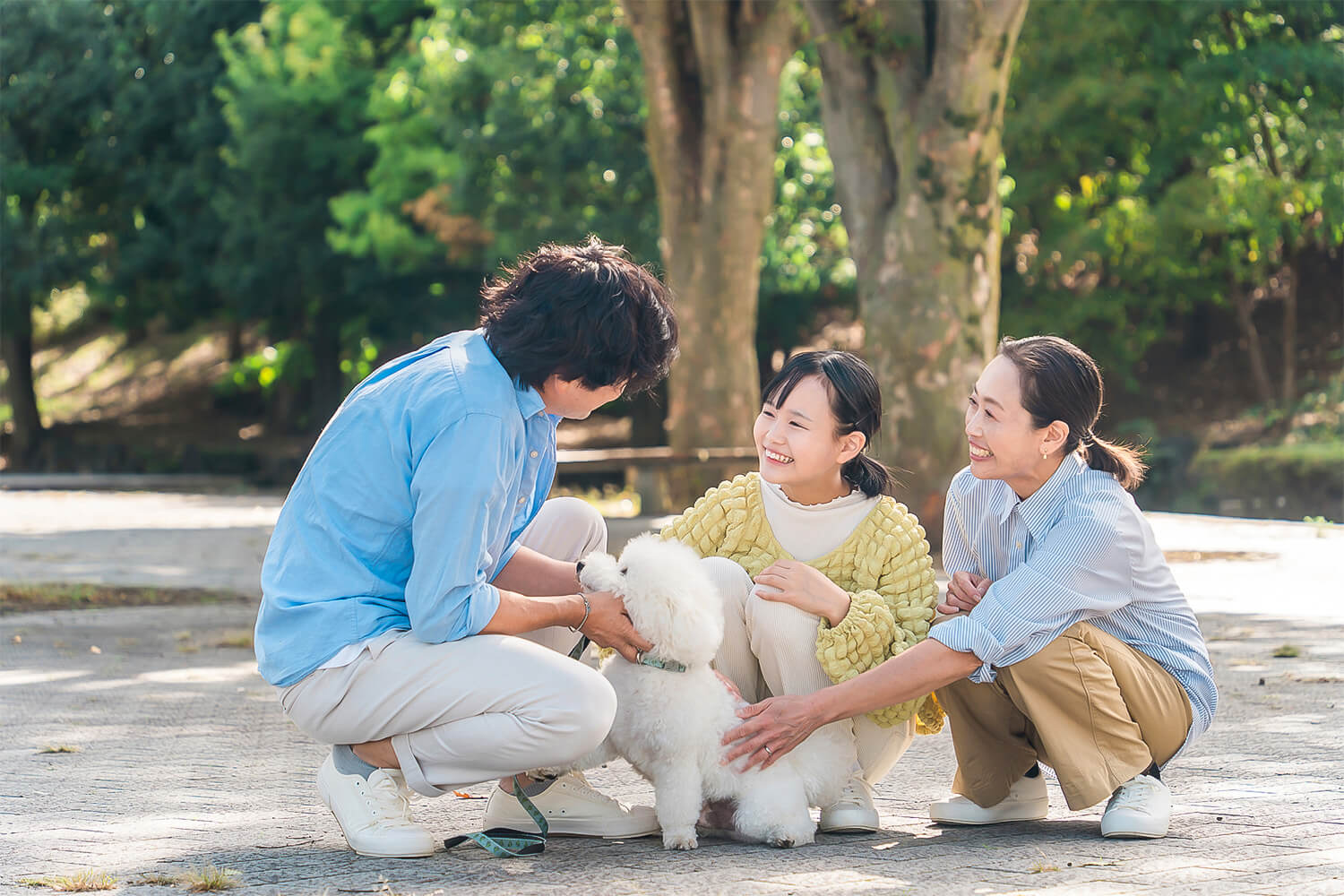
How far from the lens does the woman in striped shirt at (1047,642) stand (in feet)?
11.4

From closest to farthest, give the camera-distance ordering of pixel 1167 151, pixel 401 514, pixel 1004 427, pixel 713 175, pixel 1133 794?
pixel 401 514, pixel 1133 794, pixel 1004 427, pixel 713 175, pixel 1167 151

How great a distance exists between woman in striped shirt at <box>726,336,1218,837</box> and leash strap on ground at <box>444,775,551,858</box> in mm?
504

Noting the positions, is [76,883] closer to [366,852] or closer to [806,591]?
[366,852]

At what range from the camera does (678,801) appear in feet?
11.1

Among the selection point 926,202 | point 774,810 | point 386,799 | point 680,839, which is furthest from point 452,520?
point 926,202

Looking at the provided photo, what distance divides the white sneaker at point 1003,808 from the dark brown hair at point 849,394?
2.76 ft

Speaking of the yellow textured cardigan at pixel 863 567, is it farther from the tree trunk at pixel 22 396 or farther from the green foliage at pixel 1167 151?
the tree trunk at pixel 22 396

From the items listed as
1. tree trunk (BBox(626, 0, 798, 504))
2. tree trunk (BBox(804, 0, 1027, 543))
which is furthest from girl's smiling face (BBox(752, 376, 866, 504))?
tree trunk (BBox(626, 0, 798, 504))

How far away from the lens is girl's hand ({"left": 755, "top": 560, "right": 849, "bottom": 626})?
3547 millimetres

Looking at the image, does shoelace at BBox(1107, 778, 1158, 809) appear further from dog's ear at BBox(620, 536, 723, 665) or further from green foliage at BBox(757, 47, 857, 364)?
green foliage at BBox(757, 47, 857, 364)

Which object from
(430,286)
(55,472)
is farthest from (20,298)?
(430,286)

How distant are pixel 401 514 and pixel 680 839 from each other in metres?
1.01

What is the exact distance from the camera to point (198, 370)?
37219mm

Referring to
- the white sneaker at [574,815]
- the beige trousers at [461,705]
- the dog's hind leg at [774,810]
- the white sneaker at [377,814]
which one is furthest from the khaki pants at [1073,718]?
the white sneaker at [377,814]
